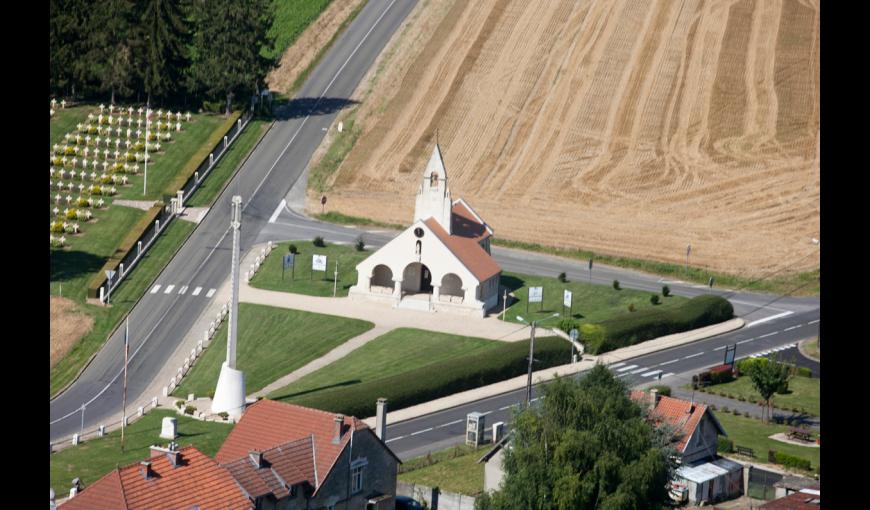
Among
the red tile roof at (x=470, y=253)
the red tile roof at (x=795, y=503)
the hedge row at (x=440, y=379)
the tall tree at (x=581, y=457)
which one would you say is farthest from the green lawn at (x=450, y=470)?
the red tile roof at (x=470, y=253)

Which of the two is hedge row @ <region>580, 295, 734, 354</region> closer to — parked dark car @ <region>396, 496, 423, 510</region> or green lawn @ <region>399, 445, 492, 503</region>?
green lawn @ <region>399, 445, 492, 503</region>

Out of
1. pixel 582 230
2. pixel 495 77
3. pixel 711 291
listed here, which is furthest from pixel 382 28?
pixel 711 291

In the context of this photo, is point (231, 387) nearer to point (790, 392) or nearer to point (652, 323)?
point (652, 323)

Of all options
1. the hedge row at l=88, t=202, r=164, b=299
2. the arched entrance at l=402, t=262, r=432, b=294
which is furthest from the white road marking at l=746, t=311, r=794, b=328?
the hedge row at l=88, t=202, r=164, b=299

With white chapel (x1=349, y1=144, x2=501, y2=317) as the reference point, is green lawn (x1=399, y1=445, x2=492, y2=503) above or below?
below

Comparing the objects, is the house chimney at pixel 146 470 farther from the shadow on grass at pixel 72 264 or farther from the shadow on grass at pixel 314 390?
the shadow on grass at pixel 72 264

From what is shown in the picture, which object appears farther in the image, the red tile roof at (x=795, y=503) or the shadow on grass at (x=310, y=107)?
the shadow on grass at (x=310, y=107)

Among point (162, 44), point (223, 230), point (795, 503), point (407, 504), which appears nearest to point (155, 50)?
point (162, 44)
